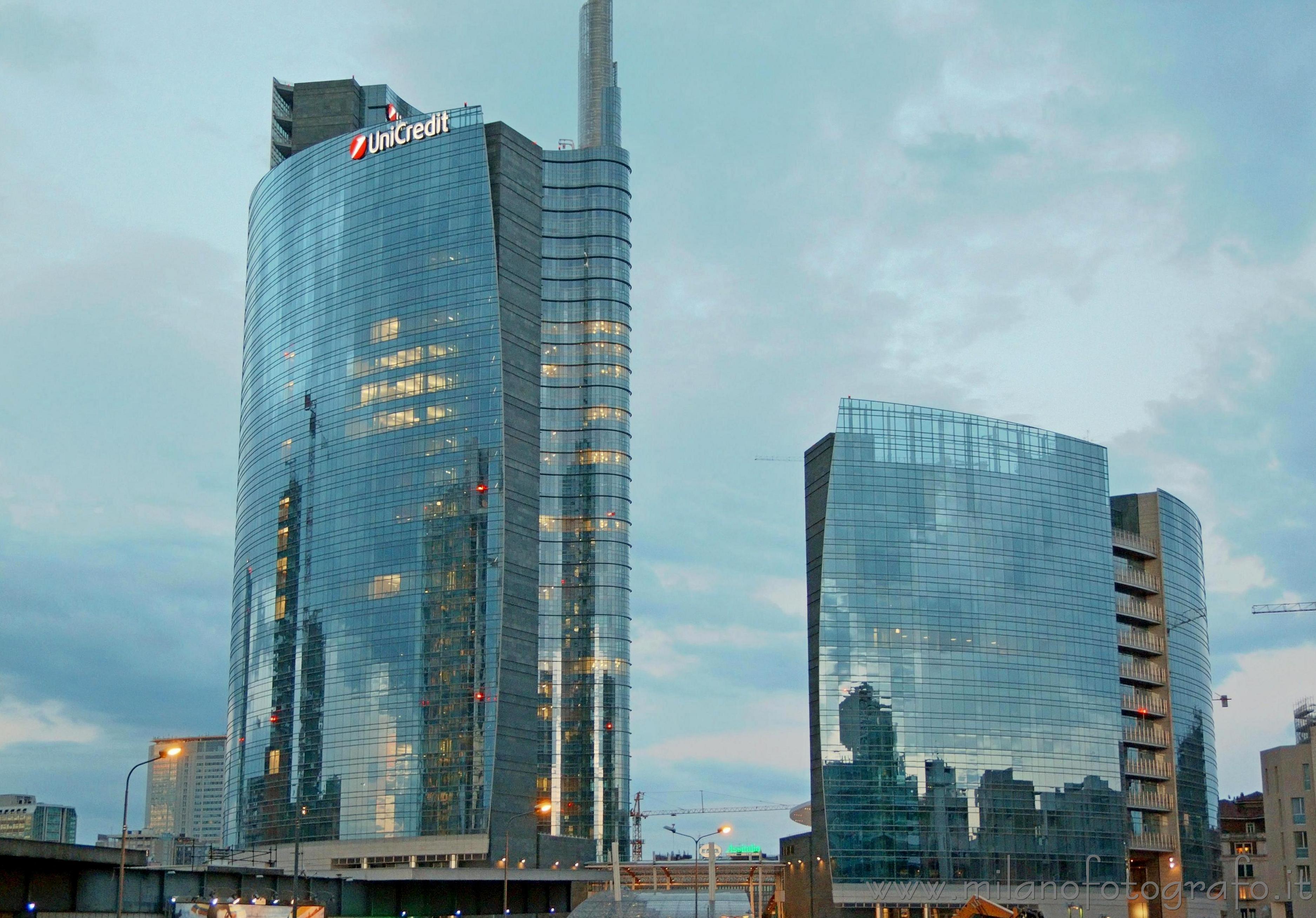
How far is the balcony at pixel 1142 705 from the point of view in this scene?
A: 19712 centimetres

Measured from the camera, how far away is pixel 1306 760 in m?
155

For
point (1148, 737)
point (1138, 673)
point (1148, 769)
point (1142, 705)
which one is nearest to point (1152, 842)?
point (1148, 769)

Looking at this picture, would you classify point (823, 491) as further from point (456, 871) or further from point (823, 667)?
point (456, 871)

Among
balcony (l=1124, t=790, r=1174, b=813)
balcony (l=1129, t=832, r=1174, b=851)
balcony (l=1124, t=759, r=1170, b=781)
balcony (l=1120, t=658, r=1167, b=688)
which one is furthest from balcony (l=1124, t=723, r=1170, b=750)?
balcony (l=1129, t=832, r=1174, b=851)

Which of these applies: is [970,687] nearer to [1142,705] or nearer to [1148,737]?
[1142,705]

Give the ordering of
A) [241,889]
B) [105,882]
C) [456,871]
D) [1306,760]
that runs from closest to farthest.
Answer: [105,882], [241,889], [1306,760], [456,871]

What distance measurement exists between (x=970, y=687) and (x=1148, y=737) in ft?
99.6

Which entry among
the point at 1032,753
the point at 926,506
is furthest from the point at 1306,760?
the point at 926,506

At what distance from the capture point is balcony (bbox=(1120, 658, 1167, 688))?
197 meters

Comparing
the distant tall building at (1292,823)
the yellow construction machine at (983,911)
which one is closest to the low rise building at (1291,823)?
the distant tall building at (1292,823)

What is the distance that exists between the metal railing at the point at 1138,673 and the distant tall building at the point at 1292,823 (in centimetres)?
3376

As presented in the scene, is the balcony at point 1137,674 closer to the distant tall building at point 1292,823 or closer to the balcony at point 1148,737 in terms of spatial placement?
the balcony at point 1148,737

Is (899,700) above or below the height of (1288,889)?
above

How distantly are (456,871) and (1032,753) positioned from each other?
75.3m
